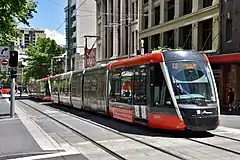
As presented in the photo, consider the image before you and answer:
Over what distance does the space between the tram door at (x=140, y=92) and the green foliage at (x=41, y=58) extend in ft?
266

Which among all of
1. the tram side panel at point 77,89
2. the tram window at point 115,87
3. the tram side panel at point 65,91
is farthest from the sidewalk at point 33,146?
the tram side panel at point 65,91

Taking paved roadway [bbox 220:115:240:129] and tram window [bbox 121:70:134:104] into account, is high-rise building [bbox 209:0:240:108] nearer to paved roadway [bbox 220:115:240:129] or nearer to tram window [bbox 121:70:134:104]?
paved roadway [bbox 220:115:240:129]

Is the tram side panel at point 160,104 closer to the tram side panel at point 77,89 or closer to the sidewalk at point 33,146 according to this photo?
the sidewalk at point 33,146

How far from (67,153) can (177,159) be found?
295 cm

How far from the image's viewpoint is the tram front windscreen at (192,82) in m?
15.5

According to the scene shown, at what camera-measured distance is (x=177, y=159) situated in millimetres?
10906

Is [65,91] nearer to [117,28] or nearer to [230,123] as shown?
[230,123]

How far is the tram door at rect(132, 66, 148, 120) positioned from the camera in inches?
683

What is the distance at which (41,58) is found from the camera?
98.7m

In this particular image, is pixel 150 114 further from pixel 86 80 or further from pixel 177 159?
pixel 86 80

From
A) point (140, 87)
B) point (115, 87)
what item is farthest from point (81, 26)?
point (140, 87)

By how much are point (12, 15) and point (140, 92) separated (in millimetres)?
7086

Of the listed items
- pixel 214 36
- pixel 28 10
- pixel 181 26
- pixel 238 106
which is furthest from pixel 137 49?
pixel 28 10

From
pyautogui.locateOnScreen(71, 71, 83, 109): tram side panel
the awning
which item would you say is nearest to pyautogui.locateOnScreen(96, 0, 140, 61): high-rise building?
pyautogui.locateOnScreen(71, 71, 83, 109): tram side panel
